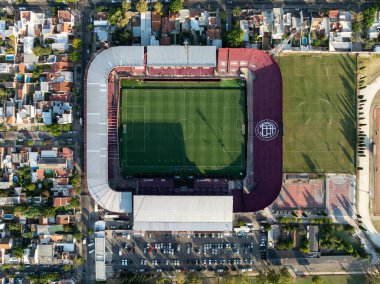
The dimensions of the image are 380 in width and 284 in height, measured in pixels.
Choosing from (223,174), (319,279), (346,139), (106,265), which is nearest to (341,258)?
(319,279)

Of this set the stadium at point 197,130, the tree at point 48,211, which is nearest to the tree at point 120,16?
the stadium at point 197,130

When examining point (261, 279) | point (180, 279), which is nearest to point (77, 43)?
point (180, 279)

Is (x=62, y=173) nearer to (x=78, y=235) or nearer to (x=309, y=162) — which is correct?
(x=78, y=235)

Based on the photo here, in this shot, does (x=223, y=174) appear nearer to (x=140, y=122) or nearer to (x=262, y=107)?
(x=262, y=107)

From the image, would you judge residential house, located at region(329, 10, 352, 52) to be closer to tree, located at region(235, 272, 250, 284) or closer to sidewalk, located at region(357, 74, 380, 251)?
sidewalk, located at region(357, 74, 380, 251)

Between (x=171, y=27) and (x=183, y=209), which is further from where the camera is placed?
(x=171, y=27)

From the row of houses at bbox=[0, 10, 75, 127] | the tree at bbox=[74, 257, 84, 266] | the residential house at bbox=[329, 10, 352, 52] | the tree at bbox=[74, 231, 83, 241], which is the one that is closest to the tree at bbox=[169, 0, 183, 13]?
the row of houses at bbox=[0, 10, 75, 127]

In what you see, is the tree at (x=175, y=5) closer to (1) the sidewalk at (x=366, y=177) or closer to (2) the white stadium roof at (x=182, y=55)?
(2) the white stadium roof at (x=182, y=55)
